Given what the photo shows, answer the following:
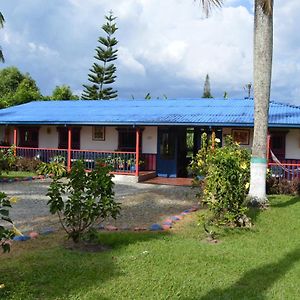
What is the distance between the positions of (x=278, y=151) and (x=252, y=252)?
34.4 feet

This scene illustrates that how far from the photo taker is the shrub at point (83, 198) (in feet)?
21.5

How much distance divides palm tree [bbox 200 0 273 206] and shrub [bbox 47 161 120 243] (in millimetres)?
4904

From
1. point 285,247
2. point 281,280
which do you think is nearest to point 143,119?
point 285,247

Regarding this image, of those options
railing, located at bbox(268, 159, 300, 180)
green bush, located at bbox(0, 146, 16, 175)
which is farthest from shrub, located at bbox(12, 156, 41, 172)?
railing, located at bbox(268, 159, 300, 180)

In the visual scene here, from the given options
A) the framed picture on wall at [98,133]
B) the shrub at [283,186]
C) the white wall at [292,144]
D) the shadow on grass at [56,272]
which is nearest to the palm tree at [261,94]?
the shrub at [283,186]

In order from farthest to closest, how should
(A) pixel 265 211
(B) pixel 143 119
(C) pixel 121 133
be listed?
(C) pixel 121 133
(B) pixel 143 119
(A) pixel 265 211

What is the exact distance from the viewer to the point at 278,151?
1652cm

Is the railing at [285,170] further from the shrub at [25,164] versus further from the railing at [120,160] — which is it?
the shrub at [25,164]

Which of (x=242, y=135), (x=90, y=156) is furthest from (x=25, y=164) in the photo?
(x=242, y=135)

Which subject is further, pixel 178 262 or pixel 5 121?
pixel 5 121

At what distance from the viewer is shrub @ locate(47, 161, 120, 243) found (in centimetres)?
655

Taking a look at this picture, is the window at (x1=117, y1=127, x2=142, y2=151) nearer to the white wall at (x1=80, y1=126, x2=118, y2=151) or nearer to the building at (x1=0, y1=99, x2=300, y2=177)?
the building at (x1=0, y1=99, x2=300, y2=177)

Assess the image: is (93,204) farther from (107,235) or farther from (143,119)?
(143,119)

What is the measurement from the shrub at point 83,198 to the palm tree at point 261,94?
4904 mm
